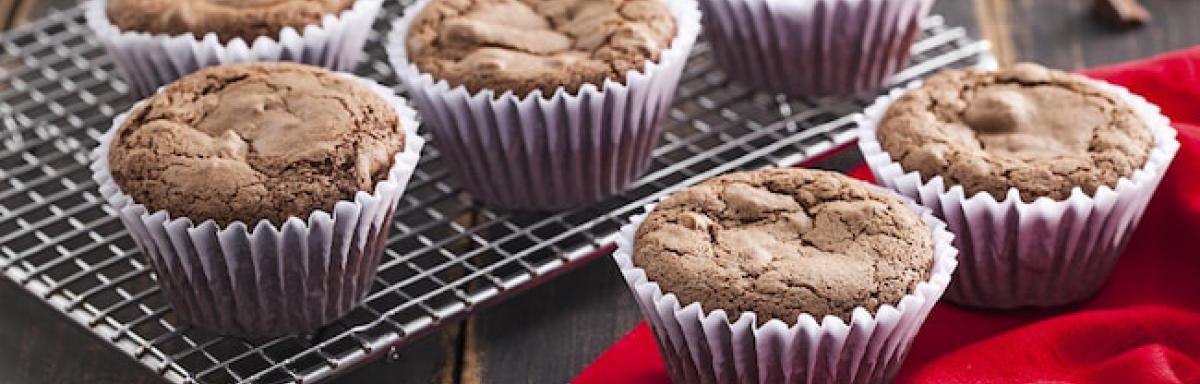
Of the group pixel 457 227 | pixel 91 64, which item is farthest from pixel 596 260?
pixel 91 64

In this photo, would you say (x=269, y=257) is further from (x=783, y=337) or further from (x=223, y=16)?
(x=783, y=337)

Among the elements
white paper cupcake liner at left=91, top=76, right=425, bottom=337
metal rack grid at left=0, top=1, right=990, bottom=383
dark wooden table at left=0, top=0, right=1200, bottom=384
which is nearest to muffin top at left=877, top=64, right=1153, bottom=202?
metal rack grid at left=0, top=1, right=990, bottom=383

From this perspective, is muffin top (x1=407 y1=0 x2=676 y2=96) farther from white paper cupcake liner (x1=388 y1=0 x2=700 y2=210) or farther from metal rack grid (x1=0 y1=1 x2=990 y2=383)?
metal rack grid (x1=0 y1=1 x2=990 y2=383)

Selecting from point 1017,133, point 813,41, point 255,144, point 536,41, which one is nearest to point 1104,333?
point 1017,133

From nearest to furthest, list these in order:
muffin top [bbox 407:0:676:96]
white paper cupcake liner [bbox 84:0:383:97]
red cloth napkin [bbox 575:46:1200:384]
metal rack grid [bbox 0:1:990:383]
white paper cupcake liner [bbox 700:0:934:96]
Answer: red cloth napkin [bbox 575:46:1200:384], metal rack grid [bbox 0:1:990:383], muffin top [bbox 407:0:676:96], white paper cupcake liner [bbox 84:0:383:97], white paper cupcake liner [bbox 700:0:934:96]

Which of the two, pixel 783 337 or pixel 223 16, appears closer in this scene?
pixel 783 337

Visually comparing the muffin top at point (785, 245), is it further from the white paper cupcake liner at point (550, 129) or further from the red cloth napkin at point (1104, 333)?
the white paper cupcake liner at point (550, 129)

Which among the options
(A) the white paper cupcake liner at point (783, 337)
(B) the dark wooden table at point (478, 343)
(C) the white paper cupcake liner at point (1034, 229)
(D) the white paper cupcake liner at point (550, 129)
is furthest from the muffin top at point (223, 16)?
(C) the white paper cupcake liner at point (1034, 229)
